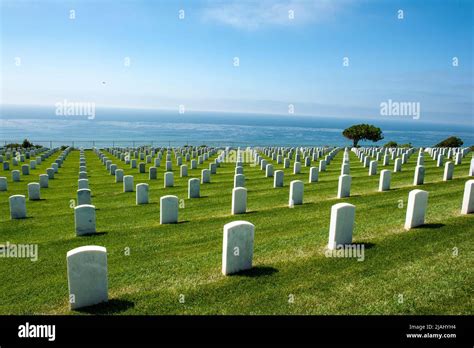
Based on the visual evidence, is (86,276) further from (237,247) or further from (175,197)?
(175,197)

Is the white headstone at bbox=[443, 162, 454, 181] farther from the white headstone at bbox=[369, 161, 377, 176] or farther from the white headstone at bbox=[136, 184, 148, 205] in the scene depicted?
the white headstone at bbox=[136, 184, 148, 205]

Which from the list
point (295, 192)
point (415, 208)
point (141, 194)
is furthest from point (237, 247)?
point (141, 194)

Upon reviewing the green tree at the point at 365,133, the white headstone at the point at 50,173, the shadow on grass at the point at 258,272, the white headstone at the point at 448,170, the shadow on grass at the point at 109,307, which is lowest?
the shadow on grass at the point at 109,307

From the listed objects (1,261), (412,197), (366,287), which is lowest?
(1,261)

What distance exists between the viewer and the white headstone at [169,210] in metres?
10.9

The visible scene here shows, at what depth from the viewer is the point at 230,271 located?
6.65 meters

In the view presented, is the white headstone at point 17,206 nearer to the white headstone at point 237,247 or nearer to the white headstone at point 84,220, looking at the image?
the white headstone at point 84,220

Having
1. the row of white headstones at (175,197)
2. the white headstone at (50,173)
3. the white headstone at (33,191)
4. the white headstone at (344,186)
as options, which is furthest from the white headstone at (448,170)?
the white headstone at (50,173)

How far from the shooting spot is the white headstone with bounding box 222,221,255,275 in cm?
660

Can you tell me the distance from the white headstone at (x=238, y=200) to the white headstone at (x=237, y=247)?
506 cm

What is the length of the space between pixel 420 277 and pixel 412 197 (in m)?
2.96
